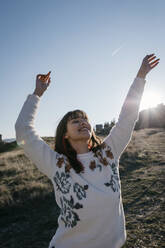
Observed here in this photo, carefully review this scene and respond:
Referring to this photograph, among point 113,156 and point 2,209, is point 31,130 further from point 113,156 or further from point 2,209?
point 2,209

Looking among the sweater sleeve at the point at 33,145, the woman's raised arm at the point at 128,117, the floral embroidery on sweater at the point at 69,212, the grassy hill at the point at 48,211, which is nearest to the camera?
the floral embroidery on sweater at the point at 69,212

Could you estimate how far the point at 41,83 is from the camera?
93.4 inches

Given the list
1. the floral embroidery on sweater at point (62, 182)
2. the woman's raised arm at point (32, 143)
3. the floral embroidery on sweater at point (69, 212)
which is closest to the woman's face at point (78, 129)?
the woman's raised arm at point (32, 143)

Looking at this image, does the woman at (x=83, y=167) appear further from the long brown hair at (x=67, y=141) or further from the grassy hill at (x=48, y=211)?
the grassy hill at (x=48, y=211)

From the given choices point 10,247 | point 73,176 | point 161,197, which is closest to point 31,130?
point 73,176

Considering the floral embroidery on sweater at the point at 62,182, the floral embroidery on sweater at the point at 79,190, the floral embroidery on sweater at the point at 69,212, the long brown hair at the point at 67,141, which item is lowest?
the floral embroidery on sweater at the point at 69,212

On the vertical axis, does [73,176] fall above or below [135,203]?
above

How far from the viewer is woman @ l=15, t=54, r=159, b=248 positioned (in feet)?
6.38

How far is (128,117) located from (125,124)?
0.29 feet

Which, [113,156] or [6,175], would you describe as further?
[6,175]

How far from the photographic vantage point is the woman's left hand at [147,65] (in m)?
Answer: 2.51

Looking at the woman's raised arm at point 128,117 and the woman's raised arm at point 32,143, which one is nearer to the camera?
the woman's raised arm at point 32,143

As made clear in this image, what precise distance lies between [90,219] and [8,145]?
1037 inches

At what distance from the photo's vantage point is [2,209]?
19.3 feet
